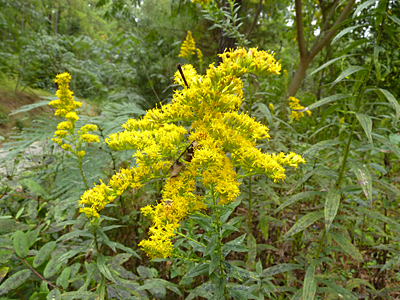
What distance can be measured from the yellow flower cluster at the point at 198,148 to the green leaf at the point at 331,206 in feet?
1.02

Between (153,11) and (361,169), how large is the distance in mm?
7329

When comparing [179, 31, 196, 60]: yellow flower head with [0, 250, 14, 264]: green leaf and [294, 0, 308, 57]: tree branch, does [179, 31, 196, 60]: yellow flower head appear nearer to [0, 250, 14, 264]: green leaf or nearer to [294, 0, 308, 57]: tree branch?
[294, 0, 308, 57]: tree branch

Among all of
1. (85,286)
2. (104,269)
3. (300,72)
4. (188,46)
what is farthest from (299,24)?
(85,286)

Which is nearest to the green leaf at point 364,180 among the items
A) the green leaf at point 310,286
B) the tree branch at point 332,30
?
the green leaf at point 310,286

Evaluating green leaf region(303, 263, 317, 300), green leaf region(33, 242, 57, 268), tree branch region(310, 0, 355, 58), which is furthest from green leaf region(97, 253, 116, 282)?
tree branch region(310, 0, 355, 58)

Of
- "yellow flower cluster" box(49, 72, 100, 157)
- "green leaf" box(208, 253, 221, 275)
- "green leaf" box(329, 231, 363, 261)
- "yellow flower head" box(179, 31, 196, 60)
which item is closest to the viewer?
"green leaf" box(208, 253, 221, 275)

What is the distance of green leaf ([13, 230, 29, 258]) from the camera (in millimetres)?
1581

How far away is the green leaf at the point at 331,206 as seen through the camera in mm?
1223

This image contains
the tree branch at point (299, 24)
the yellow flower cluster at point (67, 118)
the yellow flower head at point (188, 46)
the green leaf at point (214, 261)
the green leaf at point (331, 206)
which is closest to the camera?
the green leaf at point (214, 261)

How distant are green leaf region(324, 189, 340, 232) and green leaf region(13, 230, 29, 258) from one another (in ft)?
6.31

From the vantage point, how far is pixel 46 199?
6.45 feet

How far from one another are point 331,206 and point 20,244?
2015 millimetres

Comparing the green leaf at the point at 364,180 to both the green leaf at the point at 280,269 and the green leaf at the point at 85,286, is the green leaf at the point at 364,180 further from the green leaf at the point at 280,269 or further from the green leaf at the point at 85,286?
the green leaf at the point at 85,286

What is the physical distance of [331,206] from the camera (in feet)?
4.29
